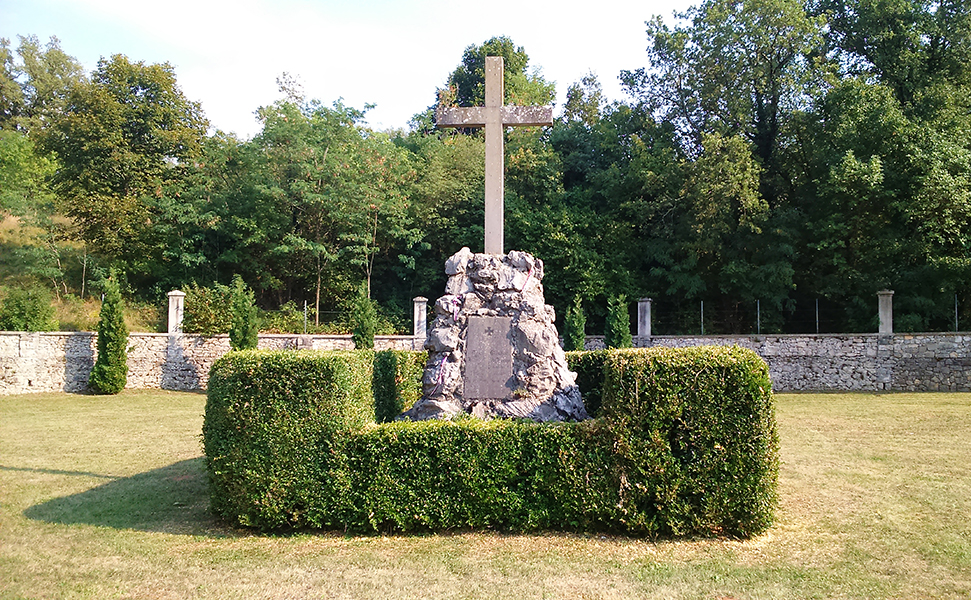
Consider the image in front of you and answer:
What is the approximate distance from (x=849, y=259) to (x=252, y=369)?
20.3 metres

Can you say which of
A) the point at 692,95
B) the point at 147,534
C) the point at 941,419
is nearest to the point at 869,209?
the point at 692,95

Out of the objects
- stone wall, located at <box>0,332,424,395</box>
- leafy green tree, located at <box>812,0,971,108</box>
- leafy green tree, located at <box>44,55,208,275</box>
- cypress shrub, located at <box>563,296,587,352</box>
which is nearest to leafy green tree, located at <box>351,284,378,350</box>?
stone wall, located at <box>0,332,424,395</box>

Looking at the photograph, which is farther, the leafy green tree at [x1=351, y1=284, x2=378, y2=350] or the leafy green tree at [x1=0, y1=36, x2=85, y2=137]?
the leafy green tree at [x1=0, y1=36, x2=85, y2=137]

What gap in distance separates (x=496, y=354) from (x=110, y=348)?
15.1 meters

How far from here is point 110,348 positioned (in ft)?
58.6

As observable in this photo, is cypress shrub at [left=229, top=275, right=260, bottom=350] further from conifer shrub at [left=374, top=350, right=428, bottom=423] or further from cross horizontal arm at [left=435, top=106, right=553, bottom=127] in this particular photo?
cross horizontal arm at [left=435, top=106, right=553, bottom=127]

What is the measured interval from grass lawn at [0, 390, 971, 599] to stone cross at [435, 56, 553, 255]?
4.33 m

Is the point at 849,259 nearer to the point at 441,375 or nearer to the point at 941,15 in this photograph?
the point at 941,15

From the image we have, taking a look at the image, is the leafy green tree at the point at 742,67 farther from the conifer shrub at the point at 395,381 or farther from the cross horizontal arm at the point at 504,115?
the conifer shrub at the point at 395,381

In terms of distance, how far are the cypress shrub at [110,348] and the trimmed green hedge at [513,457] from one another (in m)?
14.4

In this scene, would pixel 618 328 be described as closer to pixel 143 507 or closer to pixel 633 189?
pixel 633 189

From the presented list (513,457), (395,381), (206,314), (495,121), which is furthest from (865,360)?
(206,314)

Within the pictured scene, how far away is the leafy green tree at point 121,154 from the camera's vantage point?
2277 cm

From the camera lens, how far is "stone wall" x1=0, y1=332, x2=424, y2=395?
17875mm
